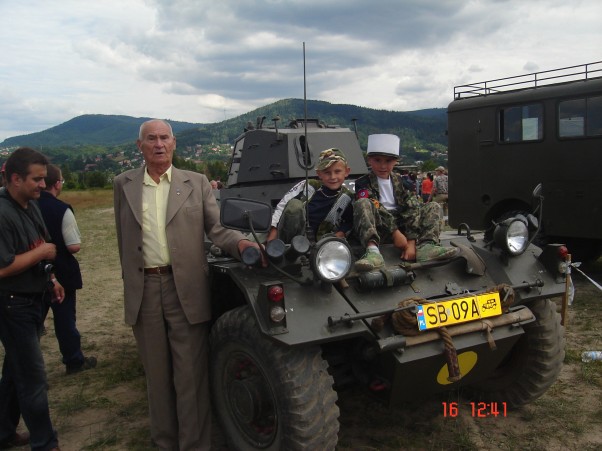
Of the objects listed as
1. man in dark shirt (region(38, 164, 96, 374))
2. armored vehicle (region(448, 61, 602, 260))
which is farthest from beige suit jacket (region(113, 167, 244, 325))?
armored vehicle (region(448, 61, 602, 260))

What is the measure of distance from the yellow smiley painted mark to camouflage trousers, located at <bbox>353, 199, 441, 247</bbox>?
0.87 meters

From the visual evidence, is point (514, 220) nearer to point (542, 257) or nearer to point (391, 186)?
point (542, 257)

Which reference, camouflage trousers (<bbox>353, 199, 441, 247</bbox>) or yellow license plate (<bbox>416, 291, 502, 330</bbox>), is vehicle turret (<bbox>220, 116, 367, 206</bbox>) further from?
yellow license plate (<bbox>416, 291, 502, 330</bbox>)

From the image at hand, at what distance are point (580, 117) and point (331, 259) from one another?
7396 millimetres

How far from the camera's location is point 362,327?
337 centimetres

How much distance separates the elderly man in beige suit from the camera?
146 inches

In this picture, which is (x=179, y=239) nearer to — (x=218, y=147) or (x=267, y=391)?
(x=267, y=391)

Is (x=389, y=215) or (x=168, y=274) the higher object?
(x=389, y=215)

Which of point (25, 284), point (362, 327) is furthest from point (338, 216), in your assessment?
point (25, 284)

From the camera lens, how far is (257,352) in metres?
3.48

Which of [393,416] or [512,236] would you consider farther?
[393,416]

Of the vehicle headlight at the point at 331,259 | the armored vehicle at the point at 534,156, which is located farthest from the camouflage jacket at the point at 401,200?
the armored vehicle at the point at 534,156

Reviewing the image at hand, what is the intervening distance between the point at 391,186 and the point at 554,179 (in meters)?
6.04
